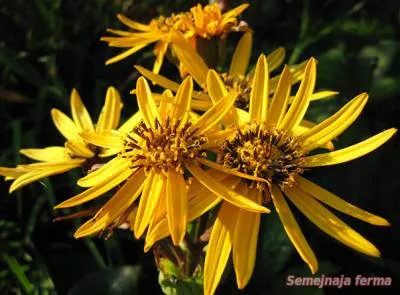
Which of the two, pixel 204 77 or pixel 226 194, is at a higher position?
pixel 204 77

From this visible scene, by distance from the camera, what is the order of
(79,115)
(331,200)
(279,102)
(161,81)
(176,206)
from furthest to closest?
(79,115) < (161,81) < (279,102) < (331,200) < (176,206)

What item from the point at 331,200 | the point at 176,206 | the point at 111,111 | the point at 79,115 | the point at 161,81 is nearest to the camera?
the point at 176,206

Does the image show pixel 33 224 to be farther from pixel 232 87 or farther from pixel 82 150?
pixel 232 87

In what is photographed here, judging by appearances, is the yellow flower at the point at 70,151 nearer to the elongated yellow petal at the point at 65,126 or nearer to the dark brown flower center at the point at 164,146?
the elongated yellow petal at the point at 65,126

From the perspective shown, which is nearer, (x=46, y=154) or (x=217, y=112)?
(x=217, y=112)

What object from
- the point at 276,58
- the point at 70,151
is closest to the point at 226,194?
the point at 70,151

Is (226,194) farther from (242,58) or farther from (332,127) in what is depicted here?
(242,58)

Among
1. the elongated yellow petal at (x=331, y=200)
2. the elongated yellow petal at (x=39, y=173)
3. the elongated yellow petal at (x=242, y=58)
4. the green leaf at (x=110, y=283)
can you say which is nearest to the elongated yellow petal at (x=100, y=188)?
the elongated yellow petal at (x=39, y=173)
